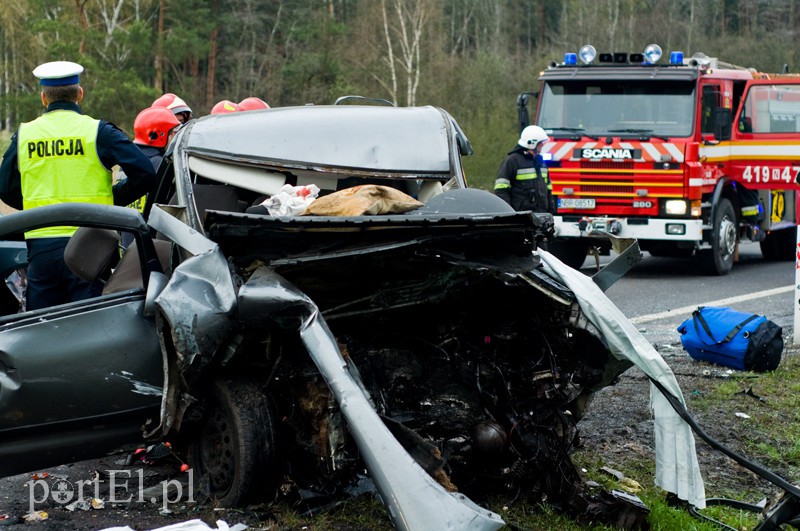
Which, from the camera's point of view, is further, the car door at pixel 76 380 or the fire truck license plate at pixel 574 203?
the fire truck license plate at pixel 574 203

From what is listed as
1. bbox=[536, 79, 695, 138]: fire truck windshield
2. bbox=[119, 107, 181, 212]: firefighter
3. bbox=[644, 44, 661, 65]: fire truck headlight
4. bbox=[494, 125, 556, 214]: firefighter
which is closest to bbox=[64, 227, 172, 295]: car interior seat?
bbox=[119, 107, 181, 212]: firefighter

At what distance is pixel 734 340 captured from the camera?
6730mm

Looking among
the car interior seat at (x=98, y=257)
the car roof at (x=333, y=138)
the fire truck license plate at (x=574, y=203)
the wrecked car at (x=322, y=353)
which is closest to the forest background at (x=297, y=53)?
the fire truck license plate at (x=574, y=203)

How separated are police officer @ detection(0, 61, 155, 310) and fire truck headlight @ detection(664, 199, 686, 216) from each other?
26.4ft

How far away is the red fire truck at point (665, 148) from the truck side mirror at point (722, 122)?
12 millimetres

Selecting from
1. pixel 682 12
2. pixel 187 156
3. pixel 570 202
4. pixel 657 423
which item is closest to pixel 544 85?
pixel 570 202

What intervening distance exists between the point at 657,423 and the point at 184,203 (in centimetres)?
226

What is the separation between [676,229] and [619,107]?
1.60 m

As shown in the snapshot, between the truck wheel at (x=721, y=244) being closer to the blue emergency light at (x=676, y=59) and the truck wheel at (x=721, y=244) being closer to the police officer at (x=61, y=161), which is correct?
the blue emergency light at (x=676, y=59)

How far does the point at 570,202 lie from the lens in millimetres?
12445

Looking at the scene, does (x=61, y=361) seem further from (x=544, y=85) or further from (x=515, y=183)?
(x=544, y=85)

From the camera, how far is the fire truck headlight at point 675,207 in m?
11.9

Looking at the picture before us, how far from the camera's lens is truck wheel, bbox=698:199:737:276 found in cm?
1243

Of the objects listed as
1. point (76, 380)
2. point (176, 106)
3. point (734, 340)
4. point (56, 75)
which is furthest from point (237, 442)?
point (176, 106)
